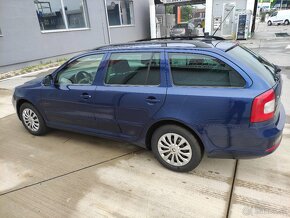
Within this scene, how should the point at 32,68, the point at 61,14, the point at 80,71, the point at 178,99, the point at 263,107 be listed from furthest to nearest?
the point at 61,14 < the point at 32,68 < the point at 80,71 < the point at 178,99 < the point at 263,107

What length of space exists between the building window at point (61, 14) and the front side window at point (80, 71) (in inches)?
333

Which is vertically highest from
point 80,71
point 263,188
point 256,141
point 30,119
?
point 80,71

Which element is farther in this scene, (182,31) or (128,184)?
(182,31)

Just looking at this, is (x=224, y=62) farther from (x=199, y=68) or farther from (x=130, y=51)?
(x=130, y=51)

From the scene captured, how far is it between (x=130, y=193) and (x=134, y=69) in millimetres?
1452

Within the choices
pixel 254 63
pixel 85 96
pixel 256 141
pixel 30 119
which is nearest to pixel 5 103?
pixel 30 119

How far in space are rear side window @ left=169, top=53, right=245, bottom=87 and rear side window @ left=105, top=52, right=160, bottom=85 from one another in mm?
217

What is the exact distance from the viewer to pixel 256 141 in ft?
8.09

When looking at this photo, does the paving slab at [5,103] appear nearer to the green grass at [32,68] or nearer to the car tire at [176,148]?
the green grass at [32,68]

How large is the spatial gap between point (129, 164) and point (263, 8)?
230 ft

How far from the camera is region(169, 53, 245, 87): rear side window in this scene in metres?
2.50

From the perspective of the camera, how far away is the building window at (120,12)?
15180 millimetres

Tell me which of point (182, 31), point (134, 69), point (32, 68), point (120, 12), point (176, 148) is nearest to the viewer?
point (176, 148)

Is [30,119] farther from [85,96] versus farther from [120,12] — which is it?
[120,12]
